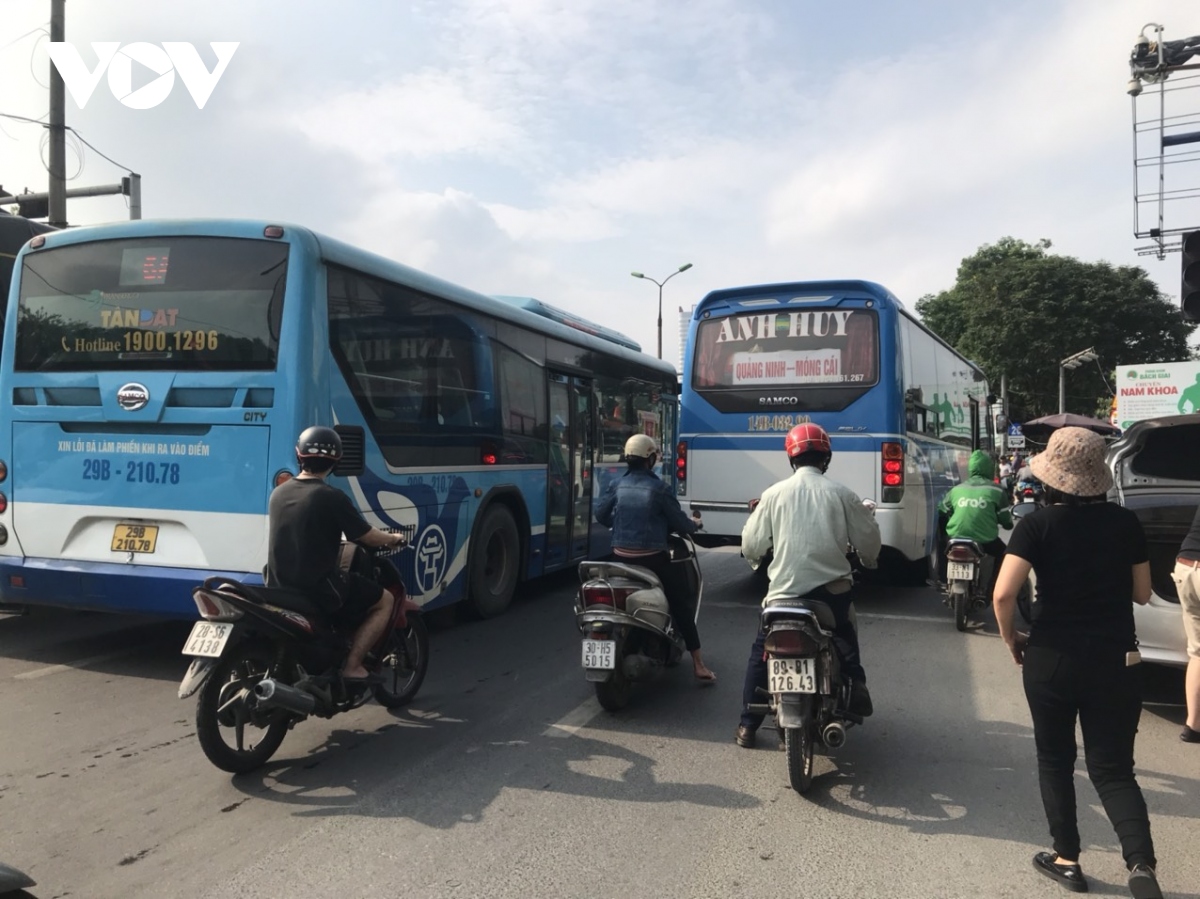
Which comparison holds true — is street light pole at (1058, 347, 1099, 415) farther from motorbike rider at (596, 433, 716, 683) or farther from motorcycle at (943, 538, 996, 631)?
motorbike rider at (596, 433, 716, 683)

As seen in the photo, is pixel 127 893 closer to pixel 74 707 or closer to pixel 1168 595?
pixel 74 707

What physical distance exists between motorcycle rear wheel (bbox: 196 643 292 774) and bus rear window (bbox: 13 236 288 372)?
2.16 m

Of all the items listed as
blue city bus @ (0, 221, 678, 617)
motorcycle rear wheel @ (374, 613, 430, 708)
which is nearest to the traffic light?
blue city bus @ (0, 221, 678, 617)

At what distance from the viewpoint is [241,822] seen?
3.95m

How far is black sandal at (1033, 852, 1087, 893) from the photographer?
3420 mm

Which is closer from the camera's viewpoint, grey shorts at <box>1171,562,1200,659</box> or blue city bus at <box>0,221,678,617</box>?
grey shorts at <box>1171,562,1200,659</box>

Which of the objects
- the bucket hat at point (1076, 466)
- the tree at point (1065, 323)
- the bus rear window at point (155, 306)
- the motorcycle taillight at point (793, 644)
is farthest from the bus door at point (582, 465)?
the tree at point (1065, 323)

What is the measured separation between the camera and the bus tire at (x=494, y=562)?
320 inches

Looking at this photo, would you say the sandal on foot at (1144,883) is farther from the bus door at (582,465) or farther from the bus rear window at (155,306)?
the bus door at (582,465)

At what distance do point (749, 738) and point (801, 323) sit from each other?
5839mm

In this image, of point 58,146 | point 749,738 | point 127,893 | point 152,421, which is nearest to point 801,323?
point 749,738

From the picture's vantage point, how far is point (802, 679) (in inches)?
169

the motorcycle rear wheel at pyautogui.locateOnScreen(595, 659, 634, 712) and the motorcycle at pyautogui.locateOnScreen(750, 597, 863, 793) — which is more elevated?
the motorcycle at pyautogui.locateOnScreen(750, 597, 863, 793)

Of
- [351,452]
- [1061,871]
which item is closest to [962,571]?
[1061,871]
